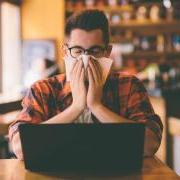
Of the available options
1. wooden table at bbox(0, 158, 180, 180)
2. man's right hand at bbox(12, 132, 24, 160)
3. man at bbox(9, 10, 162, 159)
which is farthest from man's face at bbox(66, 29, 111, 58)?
wooden table at bbox(0, 158, 180, 180)

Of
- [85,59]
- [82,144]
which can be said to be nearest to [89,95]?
[85,59]

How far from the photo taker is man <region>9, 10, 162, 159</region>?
5.58ft

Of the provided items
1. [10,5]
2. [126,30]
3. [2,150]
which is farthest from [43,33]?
[2,150]

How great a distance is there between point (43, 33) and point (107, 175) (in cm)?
606

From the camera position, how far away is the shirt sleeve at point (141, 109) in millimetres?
1766

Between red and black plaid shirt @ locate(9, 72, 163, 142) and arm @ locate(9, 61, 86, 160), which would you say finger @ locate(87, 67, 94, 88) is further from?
red and black plaid shirt @ locate(9, 72, 163, 142)

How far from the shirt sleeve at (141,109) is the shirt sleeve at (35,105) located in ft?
1.14

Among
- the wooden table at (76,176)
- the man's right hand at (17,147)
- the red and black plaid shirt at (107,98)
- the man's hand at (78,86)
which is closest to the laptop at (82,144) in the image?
the wooden table at (76,176)

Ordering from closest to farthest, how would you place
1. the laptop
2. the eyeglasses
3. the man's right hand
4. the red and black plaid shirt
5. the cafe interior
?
1. the laptop
2. the man's right hand
3. the eyeglasses
4. the red and black plaid shirt
5. the cafe interior

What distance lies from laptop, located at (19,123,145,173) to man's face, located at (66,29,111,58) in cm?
52

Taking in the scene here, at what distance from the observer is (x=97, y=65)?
167 cm

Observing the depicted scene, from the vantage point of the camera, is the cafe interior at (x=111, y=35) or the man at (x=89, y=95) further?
the cafe interior at (x=111, y=35)

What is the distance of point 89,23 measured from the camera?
6.02ft

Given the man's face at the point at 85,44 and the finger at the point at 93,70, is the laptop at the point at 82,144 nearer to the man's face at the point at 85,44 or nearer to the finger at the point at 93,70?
the finger at the point at 93,70
